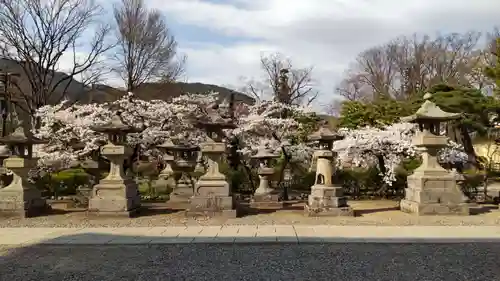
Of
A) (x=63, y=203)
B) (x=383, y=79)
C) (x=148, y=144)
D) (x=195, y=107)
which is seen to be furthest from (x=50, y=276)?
(x=383, y=79)

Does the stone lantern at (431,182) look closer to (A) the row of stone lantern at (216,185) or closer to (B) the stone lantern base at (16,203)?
(A) the row of stone lantern at (216,185)

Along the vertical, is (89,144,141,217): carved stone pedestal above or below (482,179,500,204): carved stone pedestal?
above

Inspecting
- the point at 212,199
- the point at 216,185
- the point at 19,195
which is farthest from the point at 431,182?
the point at 19,195

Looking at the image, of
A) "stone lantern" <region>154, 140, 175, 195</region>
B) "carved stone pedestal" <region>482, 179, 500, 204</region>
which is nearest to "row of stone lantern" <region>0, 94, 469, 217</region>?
"carved stone pedestal" <region>482, 179, 500, 204</region>

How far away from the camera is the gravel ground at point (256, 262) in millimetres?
6203

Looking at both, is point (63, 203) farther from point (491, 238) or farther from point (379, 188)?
point (491, 238)

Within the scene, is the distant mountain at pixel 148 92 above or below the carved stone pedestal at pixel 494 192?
above

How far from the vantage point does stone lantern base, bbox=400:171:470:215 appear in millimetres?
12172

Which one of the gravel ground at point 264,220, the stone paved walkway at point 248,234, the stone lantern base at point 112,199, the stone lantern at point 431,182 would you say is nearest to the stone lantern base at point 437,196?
the stone lantern at point 431,182

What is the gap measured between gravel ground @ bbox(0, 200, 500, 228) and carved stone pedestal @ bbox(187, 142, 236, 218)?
32 centimetres

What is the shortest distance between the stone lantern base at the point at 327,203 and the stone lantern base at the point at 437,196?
183 cm

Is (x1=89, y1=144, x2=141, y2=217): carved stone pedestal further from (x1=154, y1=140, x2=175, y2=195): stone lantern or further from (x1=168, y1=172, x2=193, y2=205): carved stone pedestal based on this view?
(x1=154, y1=140, x2=175, y2=195): stone lantern

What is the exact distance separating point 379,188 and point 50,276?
45.1 feet

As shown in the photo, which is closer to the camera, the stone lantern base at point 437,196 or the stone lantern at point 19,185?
the stone lantern base at point 437,196
